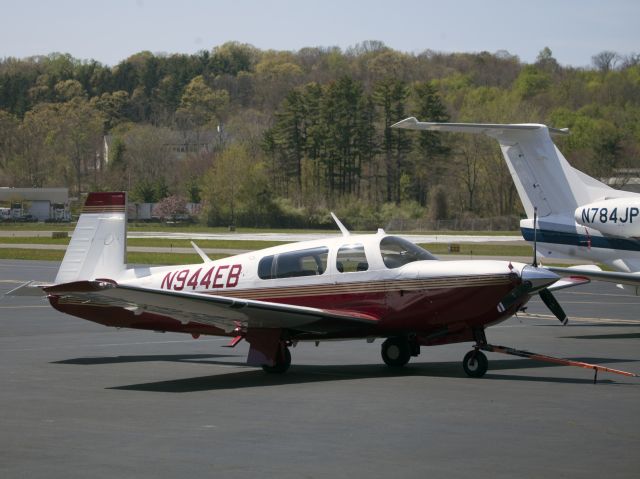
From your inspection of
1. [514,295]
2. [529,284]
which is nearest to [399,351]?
[514,295]

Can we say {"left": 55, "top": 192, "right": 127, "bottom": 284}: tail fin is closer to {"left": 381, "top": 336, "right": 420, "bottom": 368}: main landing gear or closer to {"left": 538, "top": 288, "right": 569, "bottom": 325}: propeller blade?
{"left": 381, "top": 336, "right": 420, "bottom": 368}: main landing gear

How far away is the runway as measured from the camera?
9.29 m

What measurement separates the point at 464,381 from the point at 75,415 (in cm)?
515

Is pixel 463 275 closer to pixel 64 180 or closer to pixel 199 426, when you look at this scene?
pixel 199 426

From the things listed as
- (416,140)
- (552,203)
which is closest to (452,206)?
(416,140)

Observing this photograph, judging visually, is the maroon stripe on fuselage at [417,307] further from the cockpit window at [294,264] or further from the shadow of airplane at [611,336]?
the shadow of airplane at [611,336]

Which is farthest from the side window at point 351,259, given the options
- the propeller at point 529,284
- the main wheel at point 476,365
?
the propeller at point 529,284

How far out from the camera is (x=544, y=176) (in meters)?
23.2

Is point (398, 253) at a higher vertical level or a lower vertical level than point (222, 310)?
higher

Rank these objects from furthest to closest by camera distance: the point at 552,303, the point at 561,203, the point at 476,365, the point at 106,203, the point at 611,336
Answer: the point at 561,203 → the point at 611,336 → the point at 106,203 → the point at 552,303 → the point at 476,365

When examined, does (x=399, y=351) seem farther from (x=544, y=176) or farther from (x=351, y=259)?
(x=544, y=176)

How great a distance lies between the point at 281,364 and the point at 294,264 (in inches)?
56.1

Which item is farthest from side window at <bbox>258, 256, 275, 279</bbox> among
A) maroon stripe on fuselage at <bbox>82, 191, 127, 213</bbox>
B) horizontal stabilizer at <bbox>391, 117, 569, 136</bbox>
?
horizontal stabilizer at <bbox>391, 117, 569, 136</bbox>

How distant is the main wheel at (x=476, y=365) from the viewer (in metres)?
14.8
